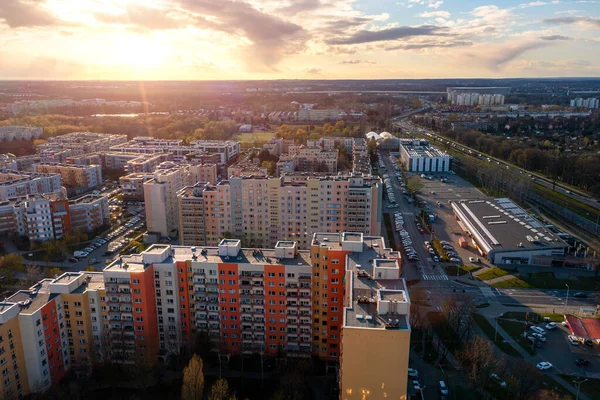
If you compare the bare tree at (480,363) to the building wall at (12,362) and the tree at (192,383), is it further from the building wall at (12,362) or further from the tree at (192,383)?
the building wall at (12,362)

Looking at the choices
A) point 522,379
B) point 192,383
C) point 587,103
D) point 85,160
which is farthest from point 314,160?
point 587,103

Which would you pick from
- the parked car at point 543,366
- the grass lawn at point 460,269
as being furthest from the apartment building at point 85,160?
the parked car at point 543,366

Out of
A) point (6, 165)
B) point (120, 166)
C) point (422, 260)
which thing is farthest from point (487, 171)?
point (6, 165)

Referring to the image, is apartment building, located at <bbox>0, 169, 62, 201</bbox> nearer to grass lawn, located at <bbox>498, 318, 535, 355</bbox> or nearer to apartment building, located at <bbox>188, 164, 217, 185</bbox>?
apartment building, located at <bbox>188, 164, 217, 185</bbox>

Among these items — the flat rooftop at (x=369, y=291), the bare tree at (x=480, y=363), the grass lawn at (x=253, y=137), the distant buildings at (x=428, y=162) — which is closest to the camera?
the flat rooftop at (x=369, y=291)

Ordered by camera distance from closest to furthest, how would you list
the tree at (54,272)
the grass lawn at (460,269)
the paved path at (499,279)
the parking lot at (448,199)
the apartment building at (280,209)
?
1. the tree at (54,272)
2. the paved path at (499,279)
3. the grass lawn at (460,269)
4. the apartment building at (280,209)
5. the parking lot at (448,199)

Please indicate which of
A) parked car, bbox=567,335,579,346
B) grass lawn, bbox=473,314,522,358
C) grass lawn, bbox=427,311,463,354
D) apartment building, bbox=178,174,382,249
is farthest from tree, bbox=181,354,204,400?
parked car, bbox=567,335,579,346

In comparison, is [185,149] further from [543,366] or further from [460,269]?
[543,366]
